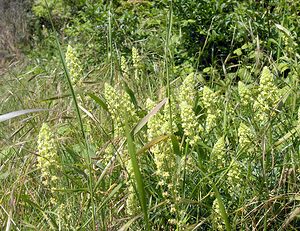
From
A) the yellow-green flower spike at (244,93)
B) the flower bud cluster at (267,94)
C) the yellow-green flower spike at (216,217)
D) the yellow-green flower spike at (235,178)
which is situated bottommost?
the yellow-green flower spike at (216,217)

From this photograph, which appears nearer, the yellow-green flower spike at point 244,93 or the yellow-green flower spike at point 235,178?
the yellow-green flower spike at point 235,178

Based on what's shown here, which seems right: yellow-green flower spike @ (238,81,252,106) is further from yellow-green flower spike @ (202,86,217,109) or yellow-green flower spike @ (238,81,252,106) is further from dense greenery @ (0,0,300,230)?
yellow-green flower spike @ (202,86,217,109)

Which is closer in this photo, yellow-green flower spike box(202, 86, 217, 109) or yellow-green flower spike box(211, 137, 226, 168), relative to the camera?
yellow-green flower spike box(211, 137, 226, 168)

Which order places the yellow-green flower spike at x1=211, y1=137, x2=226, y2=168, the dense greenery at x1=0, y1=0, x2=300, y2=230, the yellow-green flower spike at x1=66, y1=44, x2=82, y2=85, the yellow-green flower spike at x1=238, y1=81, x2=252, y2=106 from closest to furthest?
the dense greenery at x1=0, y1=0, x2=300, y2=230
the yellow-green flower spike at x1=211, y1=137, x2=226, y2=168
the yellow-green flower spike at x1=238, y1=81, x2=252, y2=106
the yellow-green flower spike at x1=66, y1=44, x2=82, y2=85

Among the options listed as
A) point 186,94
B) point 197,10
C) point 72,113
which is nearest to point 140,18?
point 197,10

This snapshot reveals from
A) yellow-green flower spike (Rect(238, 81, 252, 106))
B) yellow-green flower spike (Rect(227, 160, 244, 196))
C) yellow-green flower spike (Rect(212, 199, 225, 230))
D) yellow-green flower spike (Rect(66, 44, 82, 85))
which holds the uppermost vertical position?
yellow-green flower spike (Rect(66, 44, 82, 85))

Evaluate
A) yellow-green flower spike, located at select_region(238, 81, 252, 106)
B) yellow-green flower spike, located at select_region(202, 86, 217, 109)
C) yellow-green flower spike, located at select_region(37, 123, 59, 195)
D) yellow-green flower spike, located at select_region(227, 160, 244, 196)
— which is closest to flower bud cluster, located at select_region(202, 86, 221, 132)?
yellow-green flower spike, located at select_region(202, 86, 217, 109)

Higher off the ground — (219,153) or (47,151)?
(47,151)

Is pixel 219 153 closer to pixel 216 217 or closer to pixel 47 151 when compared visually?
pixel 216 217

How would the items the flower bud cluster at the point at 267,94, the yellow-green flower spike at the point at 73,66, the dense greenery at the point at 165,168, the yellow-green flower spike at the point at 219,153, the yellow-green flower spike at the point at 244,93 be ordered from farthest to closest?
the yellow-green flower spike at the point at 73,66 → the yellow-green flower spike at the point at 244,93 → the flower bud cluster at the point at 267,94 → the yellow-green flower spike at the point at 219,153 → the dense greenery at the point at 165,168

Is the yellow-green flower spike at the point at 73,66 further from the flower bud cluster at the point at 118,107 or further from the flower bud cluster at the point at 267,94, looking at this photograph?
the flower bud cluster at the point at 267,94

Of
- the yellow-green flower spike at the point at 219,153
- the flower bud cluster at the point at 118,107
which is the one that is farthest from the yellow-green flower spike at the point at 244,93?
the flower bud cluster at the point at 118,107

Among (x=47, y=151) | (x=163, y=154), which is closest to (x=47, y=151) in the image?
(x=47, y=151)

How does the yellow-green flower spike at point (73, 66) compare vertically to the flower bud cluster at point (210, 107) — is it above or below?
above
